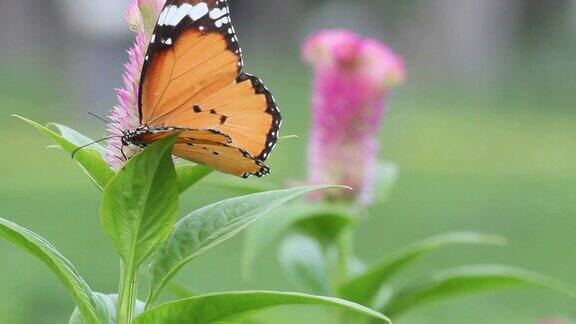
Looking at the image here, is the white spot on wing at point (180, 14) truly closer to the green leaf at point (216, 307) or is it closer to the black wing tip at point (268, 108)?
the black wing tip at point (268, 108)

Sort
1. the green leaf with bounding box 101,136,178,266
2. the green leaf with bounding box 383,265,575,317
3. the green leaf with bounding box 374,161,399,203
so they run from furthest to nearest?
1. the green leaf with bounding box 374,161,399,203
2. the green leaf with bounding box 383,265,575,317
3. the green leaf with bounding box 101,136,178,266

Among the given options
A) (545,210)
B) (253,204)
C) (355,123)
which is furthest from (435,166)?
(253,204)

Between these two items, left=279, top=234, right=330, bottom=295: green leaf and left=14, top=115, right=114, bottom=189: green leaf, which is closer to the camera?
left=14, top=115, right=114, bottom=189: green leaf

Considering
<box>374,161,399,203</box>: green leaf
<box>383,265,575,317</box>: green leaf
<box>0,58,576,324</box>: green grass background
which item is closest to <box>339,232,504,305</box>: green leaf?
<box>383,265,575,317</box>: green leaf

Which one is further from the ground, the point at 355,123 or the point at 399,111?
the point at 399,111

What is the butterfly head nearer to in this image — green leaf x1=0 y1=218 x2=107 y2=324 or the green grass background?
green leaf x1=0 y1=218 x2=107 y2=324

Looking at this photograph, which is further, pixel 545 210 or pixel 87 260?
pixel 545 210

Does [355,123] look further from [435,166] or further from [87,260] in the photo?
[435,166]
